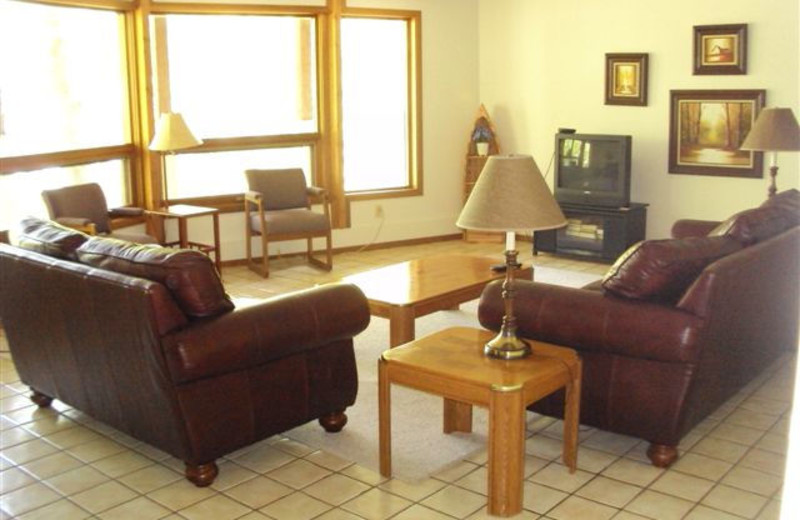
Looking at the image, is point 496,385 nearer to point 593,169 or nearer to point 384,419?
point 384,419

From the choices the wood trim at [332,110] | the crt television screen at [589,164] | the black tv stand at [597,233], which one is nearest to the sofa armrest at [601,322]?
the black tv stand at [597,233]

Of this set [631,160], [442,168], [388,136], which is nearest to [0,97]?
[388,136]

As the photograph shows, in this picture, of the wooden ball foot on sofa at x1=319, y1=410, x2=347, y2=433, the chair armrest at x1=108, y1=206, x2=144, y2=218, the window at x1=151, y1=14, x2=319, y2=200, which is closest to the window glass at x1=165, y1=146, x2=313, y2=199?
the window at x1=151, y1=14, x2=319, y2=200

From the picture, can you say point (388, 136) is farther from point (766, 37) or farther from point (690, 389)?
point (690, 389)

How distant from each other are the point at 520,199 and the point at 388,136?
5623mm

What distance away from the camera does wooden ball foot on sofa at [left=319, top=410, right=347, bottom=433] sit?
13.0ft

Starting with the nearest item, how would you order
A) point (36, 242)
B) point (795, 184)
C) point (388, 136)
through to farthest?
point (36, 242) → point (795, 184) → point (388, 136)

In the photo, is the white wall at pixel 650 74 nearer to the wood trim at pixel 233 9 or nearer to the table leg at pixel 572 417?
the wood trim at pixel 233 9

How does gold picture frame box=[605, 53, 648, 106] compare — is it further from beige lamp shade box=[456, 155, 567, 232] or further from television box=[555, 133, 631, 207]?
beige lamp shade box=[456, 155, 567, 232]

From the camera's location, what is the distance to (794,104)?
705 centimetres

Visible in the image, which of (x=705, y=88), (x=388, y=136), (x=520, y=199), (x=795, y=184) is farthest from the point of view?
(x=388, y=136)

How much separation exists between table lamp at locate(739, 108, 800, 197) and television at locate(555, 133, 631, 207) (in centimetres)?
147

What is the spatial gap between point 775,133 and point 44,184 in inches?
205

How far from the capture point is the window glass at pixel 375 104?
8.42 m
